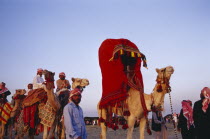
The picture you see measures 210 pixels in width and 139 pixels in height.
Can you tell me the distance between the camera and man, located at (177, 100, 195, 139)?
8234 mm

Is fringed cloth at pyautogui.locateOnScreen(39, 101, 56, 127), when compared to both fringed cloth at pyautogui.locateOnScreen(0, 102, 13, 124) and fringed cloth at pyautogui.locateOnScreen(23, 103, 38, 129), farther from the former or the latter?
fringed cloth at pyautogui.locateOnScreen(0, 102, 13, 124)

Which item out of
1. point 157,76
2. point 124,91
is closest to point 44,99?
point 124,91

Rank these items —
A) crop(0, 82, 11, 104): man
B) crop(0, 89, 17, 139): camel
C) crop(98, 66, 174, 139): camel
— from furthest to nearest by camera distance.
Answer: crop(0, 82, 11, 104): man, crop(0, 89, 17, 139): camel, crop(98, 66, 174, 139): camel

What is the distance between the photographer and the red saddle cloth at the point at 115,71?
8.41 metres

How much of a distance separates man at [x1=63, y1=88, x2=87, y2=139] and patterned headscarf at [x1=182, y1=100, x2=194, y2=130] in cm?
394

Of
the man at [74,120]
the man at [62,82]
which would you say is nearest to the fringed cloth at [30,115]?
the man at [62,82]

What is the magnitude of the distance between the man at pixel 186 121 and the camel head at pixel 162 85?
32.7 inches

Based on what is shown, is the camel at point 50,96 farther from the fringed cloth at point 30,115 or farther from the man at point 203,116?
the man at point 203,116

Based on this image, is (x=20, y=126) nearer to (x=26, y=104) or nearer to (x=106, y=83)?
(x=26, y=104)

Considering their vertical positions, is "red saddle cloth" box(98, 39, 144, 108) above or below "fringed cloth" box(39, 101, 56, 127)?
above

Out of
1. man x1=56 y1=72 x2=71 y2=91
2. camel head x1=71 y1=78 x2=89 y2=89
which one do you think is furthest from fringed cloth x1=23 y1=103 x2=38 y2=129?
camel head x1=71 y1=78 x2=89 y2=89

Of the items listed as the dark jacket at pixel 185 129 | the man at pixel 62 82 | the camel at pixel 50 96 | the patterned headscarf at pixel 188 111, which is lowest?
the dark jacket at pixel 185 129

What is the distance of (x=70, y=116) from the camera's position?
5621 mm

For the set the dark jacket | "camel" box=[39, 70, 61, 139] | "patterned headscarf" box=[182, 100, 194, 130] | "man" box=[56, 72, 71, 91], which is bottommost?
the dark jacket
